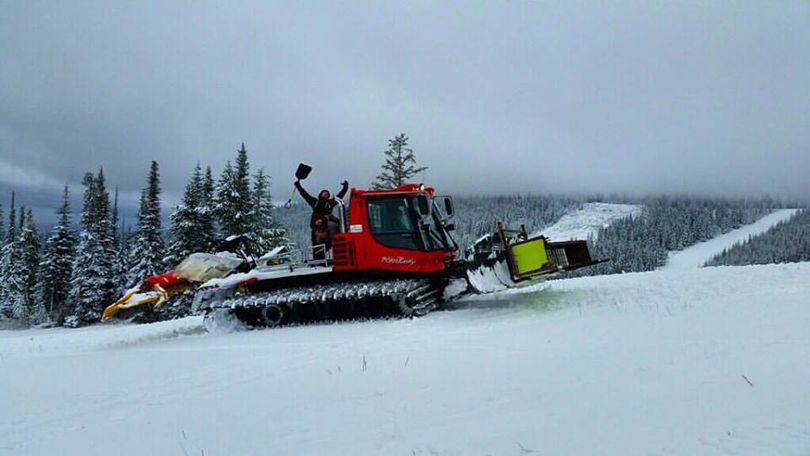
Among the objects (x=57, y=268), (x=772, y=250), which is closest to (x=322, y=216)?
(x=57, y=268)

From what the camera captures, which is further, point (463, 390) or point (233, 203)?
point (233, 203)

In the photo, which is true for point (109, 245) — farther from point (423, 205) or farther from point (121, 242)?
point (423, 205)

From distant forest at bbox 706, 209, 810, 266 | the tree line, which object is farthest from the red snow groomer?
distant forest at bbox 706, 209, 810, 266

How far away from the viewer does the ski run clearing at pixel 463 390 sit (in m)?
3.37

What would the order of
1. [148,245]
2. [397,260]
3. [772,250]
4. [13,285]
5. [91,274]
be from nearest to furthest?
[397,260]
[148,245]
[91,274]
[13,285]
[772,250]

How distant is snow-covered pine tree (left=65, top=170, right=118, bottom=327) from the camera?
38469 mm

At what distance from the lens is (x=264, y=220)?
32.7 meters

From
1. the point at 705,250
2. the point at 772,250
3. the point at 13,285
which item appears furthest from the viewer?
the point at 705,250

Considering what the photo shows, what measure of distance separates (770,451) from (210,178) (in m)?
36.3

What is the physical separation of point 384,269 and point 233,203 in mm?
21266

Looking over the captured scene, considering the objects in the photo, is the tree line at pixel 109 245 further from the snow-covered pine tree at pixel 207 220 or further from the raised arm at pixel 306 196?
the raised arm at pixel 306 196

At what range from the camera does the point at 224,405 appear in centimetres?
496

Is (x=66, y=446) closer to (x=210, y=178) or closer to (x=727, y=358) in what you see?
(x=727, y=358)

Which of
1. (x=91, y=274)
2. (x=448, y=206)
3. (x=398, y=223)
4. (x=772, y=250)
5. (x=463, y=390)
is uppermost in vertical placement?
(x=91, y=274)
